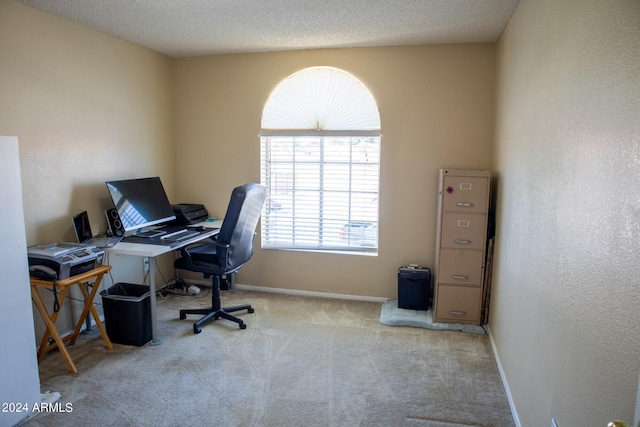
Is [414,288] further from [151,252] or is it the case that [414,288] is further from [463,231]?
[151,252]

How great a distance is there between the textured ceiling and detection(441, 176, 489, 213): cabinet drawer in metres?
1.23

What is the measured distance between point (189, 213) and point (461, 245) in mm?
2677

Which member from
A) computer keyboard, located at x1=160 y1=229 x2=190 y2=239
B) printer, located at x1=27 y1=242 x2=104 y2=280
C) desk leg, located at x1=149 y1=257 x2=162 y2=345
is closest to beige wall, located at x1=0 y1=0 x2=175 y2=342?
printer, located at x1=27 y1=242 x2=104 y2=280

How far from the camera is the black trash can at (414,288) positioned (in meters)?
3.96

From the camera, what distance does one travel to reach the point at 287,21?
3328 millimetres

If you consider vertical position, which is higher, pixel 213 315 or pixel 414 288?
pixel 414 288

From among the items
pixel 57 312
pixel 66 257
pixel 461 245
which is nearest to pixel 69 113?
pixel 66 257

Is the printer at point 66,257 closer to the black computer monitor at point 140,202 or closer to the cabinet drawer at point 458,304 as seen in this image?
the black computer monitor at point 140,202

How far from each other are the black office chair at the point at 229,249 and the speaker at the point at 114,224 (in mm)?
570

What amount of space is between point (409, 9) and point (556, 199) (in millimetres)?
1856

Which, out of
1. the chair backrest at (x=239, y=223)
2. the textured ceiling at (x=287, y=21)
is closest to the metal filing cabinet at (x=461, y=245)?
the textured ceiling at (x=287, y=21)

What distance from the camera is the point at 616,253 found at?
49.3 inches

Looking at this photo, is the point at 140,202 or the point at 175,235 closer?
the point at 175,235

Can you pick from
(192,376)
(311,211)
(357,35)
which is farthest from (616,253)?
(311,211)
